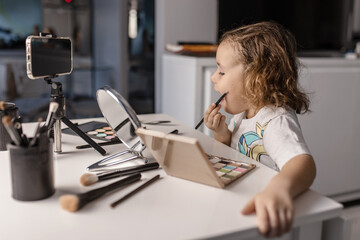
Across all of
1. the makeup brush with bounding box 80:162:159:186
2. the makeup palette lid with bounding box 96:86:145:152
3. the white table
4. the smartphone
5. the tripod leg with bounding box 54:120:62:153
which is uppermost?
the smartphone

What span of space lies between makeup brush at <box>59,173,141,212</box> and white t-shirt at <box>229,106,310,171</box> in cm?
31

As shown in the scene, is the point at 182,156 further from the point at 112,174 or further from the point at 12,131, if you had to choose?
the point at 12,131

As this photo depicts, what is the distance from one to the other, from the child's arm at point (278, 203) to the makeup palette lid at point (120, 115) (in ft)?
0.85

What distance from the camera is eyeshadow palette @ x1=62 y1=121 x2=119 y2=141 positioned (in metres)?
1.00

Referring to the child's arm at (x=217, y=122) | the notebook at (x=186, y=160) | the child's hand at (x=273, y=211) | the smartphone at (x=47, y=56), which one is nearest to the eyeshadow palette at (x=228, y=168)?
the notebook at (x=186, y=160)

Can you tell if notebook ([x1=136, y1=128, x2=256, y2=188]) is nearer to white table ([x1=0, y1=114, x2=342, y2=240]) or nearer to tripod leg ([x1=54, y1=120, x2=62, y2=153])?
white table ([x1=0, y1=114, x2=342, y2=240])

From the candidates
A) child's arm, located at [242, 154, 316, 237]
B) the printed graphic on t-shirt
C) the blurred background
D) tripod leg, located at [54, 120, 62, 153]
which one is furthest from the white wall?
child's arm, located at [242, 154, 316, 237]

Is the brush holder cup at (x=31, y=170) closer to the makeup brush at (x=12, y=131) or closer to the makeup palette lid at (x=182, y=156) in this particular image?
the makeup brush at (x=12, y=131)

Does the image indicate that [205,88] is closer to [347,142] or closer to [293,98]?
[293,98]

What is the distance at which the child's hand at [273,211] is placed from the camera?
52cm

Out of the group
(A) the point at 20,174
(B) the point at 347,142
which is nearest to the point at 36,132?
(A) the point at 20,174

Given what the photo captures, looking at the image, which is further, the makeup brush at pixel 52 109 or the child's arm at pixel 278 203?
the makeup brush at pixel 52 109

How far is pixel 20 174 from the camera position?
0.59 m

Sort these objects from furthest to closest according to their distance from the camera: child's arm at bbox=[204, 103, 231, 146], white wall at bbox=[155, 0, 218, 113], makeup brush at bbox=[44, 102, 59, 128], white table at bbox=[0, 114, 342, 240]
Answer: white wall at bbox=[155, 0, 218, 113]
child's arm at bbox=[204, 103, 231, 146]
makeup brush at bbox=[44, 102, 59, 128]
white table at bbox=[0, 114, 342, 240]
